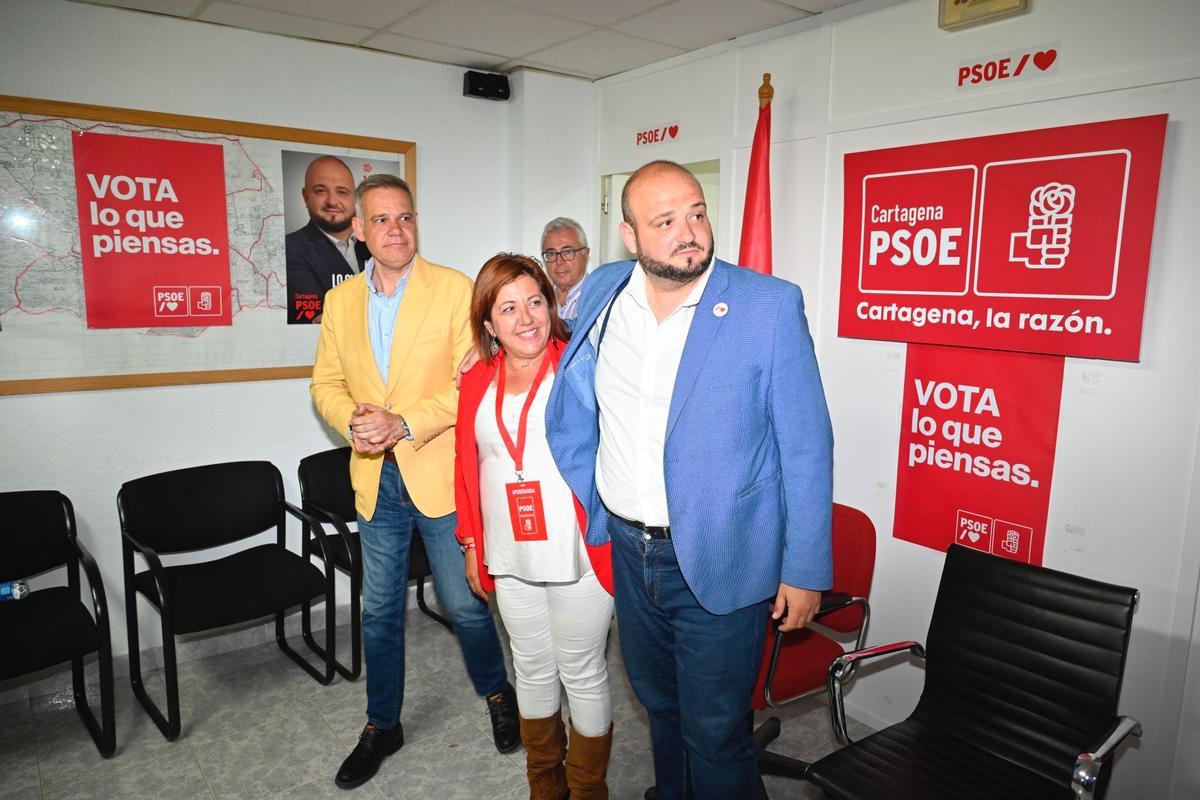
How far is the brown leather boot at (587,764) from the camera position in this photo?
2230mm

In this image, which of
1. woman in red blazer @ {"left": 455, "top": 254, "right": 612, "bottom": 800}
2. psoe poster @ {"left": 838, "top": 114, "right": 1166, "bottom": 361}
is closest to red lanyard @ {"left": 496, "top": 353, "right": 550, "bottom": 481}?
woman in red blazer @ {"left": 455, "top": 254, "right": 612, "bottom": 800}

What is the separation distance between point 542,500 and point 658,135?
2382 millimetres

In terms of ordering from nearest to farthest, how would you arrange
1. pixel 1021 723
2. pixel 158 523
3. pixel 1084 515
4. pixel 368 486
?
pixel 1021 723 < pixel 1084 515 < pixel 368 486 < pixel 158 523

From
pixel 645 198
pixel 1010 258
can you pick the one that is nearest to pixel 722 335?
pixel 645 198

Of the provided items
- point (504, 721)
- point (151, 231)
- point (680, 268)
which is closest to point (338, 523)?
point (504, 721)

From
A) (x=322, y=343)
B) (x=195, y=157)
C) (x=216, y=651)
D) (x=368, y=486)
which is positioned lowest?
(x=216, y=651)

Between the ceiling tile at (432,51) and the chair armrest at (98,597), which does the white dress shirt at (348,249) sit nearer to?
the ceiling tile at (432,51)

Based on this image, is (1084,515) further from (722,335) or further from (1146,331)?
(722,335)

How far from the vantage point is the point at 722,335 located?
179 cm

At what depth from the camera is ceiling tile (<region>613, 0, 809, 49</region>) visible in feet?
9.63

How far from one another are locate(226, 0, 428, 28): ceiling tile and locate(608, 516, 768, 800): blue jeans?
2206 millimetres

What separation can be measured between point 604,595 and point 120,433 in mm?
2398

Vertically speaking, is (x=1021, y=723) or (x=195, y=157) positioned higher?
(x=195, y=157)

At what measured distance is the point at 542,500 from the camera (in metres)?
2.12
